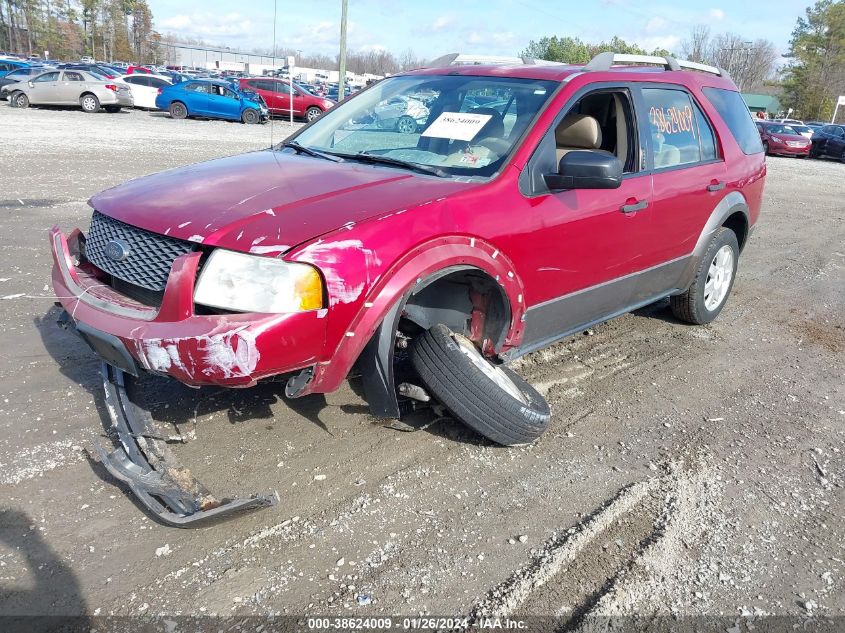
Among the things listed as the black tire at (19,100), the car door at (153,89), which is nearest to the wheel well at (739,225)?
the car door at (153,89)

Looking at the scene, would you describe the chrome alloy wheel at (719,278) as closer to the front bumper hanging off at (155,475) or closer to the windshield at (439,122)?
the windshield at (439,122)

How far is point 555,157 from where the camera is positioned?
358 cm

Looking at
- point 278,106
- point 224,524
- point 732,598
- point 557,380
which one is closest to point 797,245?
point 557,380

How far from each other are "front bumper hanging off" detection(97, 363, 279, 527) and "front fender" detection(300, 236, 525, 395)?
0.54m

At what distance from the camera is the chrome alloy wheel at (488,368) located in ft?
10.6

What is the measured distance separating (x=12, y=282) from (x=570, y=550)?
476 centimetres

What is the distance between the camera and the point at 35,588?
7.62ft

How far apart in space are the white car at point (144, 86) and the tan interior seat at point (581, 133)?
85.8ft

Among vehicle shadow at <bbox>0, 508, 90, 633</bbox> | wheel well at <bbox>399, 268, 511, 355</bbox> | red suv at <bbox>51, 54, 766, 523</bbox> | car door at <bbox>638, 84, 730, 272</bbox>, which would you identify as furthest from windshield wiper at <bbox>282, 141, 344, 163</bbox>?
vehicle shadow at <bbox>0, 508, 90, 633</bbox>

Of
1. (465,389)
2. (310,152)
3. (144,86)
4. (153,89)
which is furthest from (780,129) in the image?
(465,389)

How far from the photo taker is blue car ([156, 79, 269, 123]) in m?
25.0

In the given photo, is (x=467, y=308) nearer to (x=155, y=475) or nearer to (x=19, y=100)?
(x=155, y=475)

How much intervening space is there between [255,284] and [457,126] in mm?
1619

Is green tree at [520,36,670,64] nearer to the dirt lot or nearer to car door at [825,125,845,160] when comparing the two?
car door at [825,125,845,160]
